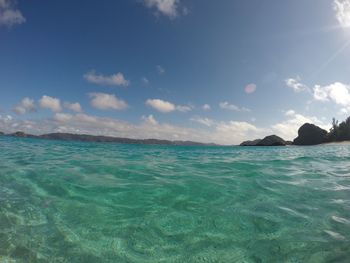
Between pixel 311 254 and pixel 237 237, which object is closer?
pixel 311 254

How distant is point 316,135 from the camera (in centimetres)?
9544

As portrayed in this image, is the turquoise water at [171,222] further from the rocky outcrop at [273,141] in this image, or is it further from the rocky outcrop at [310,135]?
the rocky outcrop at [273,141]

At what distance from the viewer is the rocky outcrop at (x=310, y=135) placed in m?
93.5

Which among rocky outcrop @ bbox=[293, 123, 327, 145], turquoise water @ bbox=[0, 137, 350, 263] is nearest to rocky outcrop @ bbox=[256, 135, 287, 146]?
rocky outcrop @ bbox=[293, 123, 327, 145]

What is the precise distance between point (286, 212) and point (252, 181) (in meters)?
3.59

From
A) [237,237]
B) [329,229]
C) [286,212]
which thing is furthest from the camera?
[286,212]

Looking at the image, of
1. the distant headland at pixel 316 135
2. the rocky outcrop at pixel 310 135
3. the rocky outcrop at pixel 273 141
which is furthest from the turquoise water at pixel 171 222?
the rocky outcrop at pixel 273 141

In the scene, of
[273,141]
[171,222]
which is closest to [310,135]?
[273,141]

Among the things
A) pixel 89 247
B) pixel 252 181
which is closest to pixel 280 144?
pixel 252 181

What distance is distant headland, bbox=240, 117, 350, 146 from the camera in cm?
8112

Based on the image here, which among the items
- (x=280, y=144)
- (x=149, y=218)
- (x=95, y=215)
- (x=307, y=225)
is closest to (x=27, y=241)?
(x=95, y=215)

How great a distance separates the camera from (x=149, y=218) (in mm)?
4883

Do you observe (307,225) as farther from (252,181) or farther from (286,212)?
(252,181)

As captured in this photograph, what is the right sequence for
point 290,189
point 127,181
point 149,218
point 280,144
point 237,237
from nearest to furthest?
point 237,237 < point 149,218 < point 290,189 < point 127,181 < point 280,144
